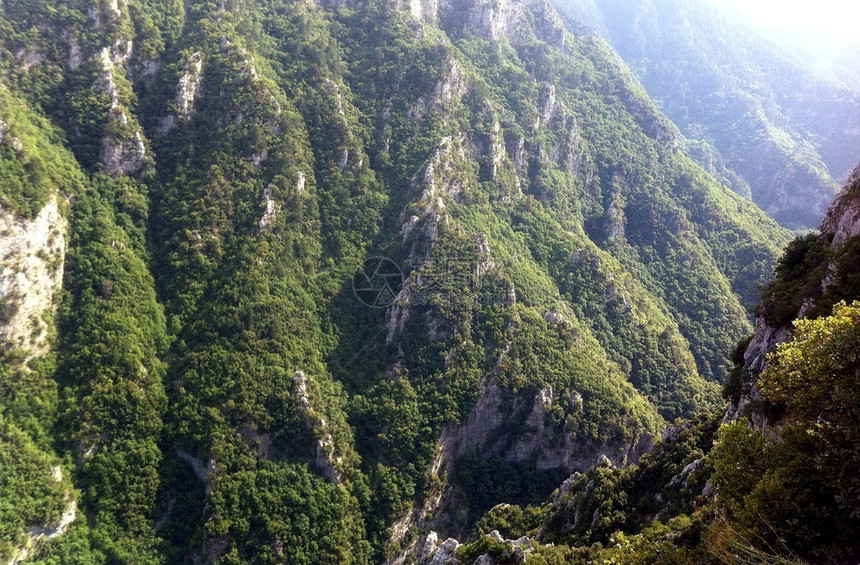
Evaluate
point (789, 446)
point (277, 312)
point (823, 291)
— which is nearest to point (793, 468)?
point (789, 446)

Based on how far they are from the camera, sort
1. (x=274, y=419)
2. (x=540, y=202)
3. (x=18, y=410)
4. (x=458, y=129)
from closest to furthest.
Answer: (x=18, y=410) < (x=274, y=419) < (x=458, y=129) < (x=540, y=202)

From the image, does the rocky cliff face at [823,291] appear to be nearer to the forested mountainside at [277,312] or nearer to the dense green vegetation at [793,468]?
the dense green vegetation at [793,468]

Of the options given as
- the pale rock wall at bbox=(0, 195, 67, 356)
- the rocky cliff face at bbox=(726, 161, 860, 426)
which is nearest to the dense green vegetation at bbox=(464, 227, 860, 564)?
the rocky cliff face at bbox=(726, 161, 860, 426)

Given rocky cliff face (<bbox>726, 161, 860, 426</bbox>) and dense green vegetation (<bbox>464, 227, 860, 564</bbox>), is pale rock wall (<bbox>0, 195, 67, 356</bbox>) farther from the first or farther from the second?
rocky cliff face (<bbox>726, 161, 860, 426</bbox>)

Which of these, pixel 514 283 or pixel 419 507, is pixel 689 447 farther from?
pixel 514 283

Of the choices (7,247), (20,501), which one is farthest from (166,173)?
(20,501)

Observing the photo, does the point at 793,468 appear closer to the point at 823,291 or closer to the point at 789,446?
the point at 789,446

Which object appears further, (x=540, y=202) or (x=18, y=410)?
(x=540, y=202)
